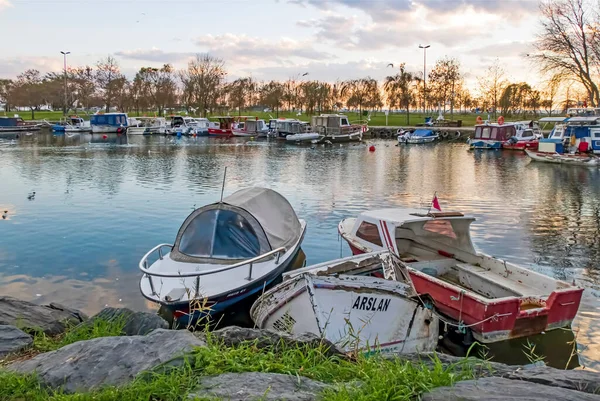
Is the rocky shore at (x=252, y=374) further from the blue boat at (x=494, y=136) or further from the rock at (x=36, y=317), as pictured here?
the blue boat at (x=494, y=136)

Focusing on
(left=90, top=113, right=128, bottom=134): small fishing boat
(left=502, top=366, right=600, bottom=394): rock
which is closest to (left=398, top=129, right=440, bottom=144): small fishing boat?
(left=90, top=113, right=128, bottom=134): small fishing boat

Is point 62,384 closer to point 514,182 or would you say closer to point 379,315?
point 379,315

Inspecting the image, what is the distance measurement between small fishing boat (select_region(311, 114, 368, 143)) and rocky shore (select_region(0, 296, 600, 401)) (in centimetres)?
5911

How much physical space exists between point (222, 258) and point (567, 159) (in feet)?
113

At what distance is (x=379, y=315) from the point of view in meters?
8.23

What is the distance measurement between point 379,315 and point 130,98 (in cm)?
10340

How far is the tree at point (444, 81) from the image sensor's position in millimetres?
86812

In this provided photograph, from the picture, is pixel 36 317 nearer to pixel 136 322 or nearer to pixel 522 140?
pixel 136 322

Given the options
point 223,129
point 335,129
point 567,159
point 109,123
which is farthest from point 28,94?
point 567,159

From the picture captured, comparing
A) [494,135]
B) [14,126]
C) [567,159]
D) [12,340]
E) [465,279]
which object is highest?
[14,126]

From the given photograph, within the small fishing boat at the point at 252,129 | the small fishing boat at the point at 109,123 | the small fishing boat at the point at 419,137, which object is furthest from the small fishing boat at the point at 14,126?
the small fishing boat at the point at 419,137

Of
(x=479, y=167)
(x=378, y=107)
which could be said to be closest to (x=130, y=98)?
(x=378, y=107)

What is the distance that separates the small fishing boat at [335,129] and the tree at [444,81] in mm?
28545

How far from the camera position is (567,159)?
125 feet
